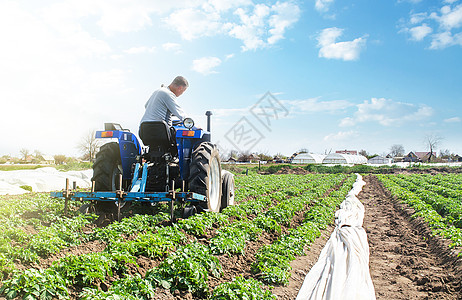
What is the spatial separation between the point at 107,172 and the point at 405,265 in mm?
6176

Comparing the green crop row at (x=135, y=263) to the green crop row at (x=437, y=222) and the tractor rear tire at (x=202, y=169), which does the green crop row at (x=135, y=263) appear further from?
the green crop row at (x=437, y=222)

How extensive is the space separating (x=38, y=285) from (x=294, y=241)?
185 inches

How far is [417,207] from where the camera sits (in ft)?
41.0

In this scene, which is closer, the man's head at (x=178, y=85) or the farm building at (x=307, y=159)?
the man's head at (x=178, y=85)

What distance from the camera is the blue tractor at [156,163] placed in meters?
6.36

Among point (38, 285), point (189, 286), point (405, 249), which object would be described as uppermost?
point (38, 285)

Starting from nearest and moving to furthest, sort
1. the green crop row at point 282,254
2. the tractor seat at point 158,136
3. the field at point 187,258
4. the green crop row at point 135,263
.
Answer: the green crop row at point 135,263 → the field at point 187,258 → the green crop row at point 282,254 → the tractor seat at point 158,136

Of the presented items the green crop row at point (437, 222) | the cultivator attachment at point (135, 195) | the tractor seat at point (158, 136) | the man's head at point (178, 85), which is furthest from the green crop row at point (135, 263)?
the green crop row at point (437, 222)

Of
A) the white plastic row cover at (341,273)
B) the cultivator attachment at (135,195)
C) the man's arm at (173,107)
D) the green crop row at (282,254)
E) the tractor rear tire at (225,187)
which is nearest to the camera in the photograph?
the white plastic row cover at (341,273)

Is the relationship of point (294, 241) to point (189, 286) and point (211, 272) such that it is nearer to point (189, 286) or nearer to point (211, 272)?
point (211, 272)

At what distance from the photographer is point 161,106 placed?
6.54 metres

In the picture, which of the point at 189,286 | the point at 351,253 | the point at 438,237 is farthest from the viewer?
the point at 438,237

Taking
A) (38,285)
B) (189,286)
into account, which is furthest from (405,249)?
(38,285)

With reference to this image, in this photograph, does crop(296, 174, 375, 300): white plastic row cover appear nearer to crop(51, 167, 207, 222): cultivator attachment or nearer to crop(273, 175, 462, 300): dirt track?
A: crop(273, 175, 462, 300): dirt track
